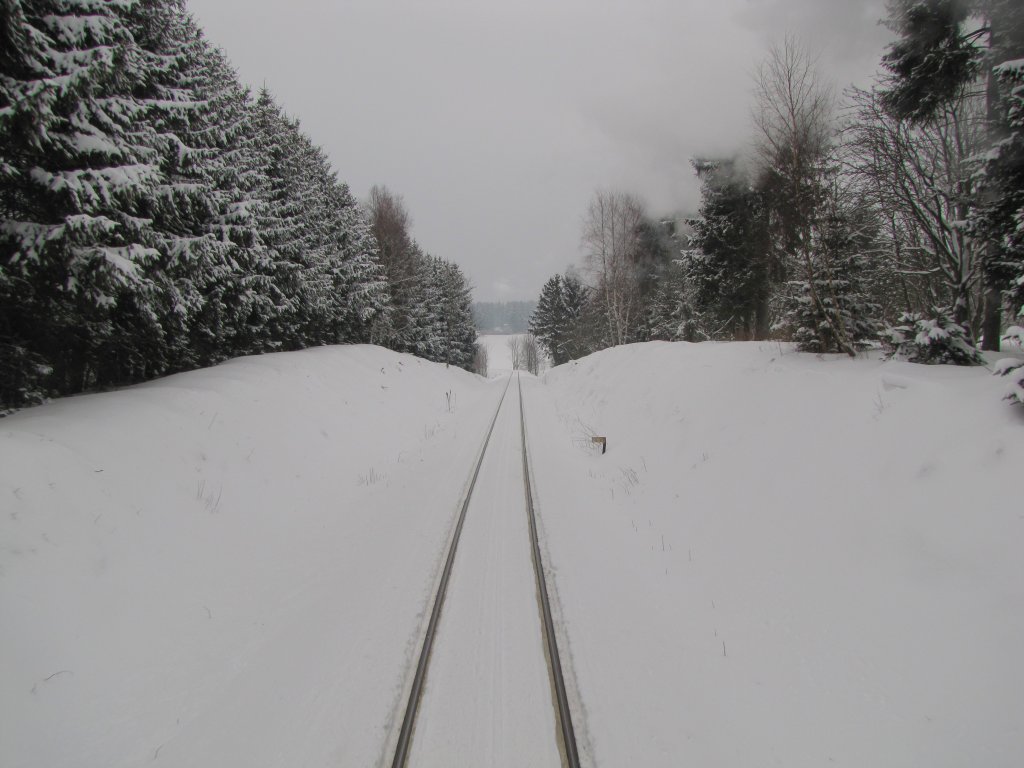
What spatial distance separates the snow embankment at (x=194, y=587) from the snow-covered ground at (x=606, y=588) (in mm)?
24

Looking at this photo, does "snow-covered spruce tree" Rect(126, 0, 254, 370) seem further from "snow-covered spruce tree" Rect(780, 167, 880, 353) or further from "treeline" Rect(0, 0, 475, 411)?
"snow-covered spruce tree" Rect(780, 167, 880, 353)

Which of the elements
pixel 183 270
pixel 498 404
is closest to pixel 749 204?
pixel 498 404

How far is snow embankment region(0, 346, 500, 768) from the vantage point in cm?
309

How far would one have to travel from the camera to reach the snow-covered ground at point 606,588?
302 cm

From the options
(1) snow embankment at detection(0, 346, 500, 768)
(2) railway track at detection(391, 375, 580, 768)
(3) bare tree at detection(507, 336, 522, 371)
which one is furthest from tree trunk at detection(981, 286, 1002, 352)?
(3) bare tree at detection(507, 336, 522, 371)

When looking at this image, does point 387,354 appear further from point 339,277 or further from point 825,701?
point 825,701

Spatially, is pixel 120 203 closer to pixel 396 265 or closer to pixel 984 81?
pixel 984 81

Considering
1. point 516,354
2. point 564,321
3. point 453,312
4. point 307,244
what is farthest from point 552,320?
point 516,354

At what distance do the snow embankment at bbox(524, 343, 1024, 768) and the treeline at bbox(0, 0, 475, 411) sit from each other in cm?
863

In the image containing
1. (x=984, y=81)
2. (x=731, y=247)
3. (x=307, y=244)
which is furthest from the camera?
(x=307, y=244)

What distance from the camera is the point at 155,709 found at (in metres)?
3.32

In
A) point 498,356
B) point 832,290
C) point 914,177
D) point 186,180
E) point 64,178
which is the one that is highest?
point 498,356

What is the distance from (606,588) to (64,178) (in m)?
9.60

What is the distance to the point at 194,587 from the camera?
4.81 m
